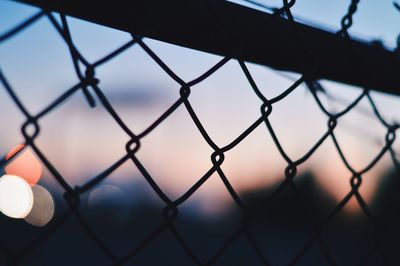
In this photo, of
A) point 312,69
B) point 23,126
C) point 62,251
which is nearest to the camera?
point 23,126

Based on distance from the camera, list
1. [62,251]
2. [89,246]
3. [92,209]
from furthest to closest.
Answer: [92,209] → [89,246] → [62,251]

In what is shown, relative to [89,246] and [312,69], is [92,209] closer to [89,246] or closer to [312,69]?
[89,246]

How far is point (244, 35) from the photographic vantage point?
74 centimetres

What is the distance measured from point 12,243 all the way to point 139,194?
13.7 metres

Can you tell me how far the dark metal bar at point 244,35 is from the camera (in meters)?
0.62

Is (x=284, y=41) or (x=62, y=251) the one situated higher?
(x=62, y=251)

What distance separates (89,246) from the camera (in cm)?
1019

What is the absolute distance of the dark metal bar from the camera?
619 millimetres

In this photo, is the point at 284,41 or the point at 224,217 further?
→ the point at 224,217

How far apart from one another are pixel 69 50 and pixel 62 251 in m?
9.44

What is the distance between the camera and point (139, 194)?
74.6 ft

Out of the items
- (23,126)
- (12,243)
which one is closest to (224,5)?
(23,126)

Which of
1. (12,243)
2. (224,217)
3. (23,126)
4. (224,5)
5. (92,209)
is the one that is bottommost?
(23,126)

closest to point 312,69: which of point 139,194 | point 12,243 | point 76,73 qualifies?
point 76,73
